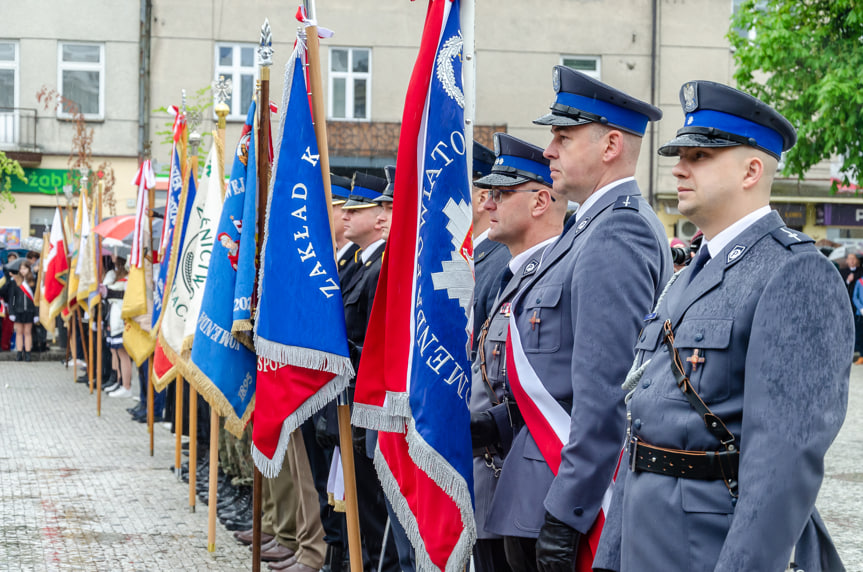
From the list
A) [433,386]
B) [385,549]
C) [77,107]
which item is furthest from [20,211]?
[433,386]

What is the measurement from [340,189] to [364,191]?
79 centimetres

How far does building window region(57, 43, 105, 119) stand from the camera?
24.7m

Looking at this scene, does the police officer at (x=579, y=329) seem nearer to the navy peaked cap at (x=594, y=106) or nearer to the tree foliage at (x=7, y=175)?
the navy peaked cap at (x=594, y=106)

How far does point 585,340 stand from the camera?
3.12 m

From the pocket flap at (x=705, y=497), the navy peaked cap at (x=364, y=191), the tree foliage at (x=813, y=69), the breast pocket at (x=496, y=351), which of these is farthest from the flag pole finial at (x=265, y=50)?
the tree foliage at (x=813, y=69)

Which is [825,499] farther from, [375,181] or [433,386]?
[433,386]

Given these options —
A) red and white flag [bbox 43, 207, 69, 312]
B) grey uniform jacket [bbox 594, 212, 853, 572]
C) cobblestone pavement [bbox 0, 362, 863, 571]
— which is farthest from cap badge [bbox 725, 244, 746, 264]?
red and white flag [bbox 43, 207, 69, 312]

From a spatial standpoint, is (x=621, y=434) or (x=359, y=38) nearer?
(x=621, y=434)

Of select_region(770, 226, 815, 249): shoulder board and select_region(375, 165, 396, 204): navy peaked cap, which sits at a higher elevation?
select_region(375, 165, 396, 204): navy peaked cap

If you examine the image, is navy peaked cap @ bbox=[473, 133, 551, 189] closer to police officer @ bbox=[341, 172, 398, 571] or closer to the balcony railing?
police officer @ bbox=[341, 172, 398, 571]

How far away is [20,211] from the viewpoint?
25.0 m

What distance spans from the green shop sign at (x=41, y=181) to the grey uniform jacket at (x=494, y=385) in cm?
2286

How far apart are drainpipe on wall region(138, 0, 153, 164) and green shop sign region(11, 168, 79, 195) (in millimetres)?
2018

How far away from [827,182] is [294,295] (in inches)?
988
